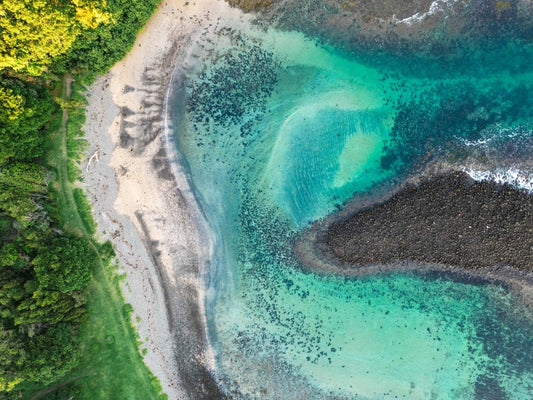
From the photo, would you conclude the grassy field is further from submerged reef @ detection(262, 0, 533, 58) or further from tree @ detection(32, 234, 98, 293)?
submerged reef @ detection(262, 0, 533, 58)

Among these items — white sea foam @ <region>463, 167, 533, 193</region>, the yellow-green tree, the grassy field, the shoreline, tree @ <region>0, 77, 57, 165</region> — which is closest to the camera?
the yellow-green tree

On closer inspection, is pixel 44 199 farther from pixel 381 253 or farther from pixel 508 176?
pixel 508 176

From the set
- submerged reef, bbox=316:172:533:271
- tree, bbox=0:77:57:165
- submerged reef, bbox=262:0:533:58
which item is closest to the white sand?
tree, bbox=0:77:57:165

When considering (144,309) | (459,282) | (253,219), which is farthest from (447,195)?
(144,309)

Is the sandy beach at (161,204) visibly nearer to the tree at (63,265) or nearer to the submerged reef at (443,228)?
the submerged reef at (443,228)

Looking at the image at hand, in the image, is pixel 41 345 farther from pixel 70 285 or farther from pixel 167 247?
pixel 167 247

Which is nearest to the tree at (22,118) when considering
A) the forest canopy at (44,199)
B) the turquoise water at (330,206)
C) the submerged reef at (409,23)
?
the forest canopy at (44,199)
